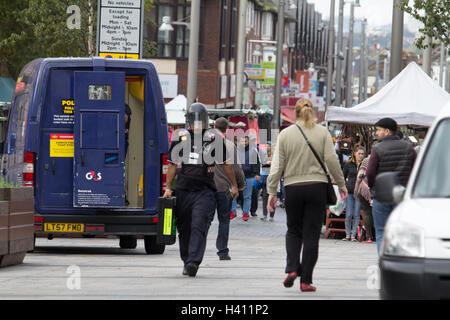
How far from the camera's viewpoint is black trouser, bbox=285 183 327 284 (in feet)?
33.0

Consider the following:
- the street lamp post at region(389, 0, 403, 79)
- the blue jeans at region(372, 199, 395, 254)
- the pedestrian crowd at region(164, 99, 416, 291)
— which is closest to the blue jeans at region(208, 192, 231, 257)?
the pedestrian crowd at region(164, 99, 416, 291)

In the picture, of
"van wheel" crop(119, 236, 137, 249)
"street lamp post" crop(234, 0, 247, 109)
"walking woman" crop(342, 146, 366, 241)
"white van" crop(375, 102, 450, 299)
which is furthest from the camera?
"street lamp post" crop(234, 0, 247, 109)

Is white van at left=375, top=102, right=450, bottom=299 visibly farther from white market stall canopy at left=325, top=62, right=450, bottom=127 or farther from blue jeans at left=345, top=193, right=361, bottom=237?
white market stall canopy at left=325, top=62, right=450, bottom=127

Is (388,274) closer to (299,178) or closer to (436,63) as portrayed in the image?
(299,178)

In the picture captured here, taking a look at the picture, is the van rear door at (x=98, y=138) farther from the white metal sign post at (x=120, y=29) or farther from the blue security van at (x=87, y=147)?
the white metal sign post at (x=120, y=29)

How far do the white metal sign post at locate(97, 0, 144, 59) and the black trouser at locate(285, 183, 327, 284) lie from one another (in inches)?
391

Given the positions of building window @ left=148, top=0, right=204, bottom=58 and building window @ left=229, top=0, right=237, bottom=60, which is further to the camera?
building window @ left=229, top=0, right=237, bottom=60

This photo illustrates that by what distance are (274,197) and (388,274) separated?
12.0 feet

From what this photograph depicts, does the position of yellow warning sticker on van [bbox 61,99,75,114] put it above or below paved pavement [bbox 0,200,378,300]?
above

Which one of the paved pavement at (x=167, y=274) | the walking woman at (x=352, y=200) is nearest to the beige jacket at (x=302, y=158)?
the paved pavement at (x=167, y=274)

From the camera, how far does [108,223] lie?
14711 mm

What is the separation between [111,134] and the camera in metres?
14.7
